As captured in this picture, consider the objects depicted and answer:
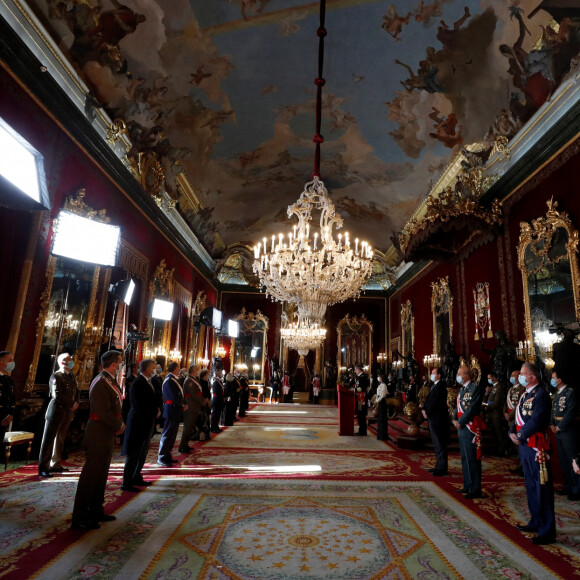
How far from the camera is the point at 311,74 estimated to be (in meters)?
9.54

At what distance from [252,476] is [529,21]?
886cm

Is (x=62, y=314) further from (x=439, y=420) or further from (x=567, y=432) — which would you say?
(x=567, y=432)

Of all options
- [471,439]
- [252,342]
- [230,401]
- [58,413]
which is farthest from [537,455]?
[252,342]

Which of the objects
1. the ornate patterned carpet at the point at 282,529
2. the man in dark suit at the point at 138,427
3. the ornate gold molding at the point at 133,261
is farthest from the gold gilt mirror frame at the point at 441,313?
the man in dark suit at the point at 138,427

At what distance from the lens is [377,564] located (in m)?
3.02

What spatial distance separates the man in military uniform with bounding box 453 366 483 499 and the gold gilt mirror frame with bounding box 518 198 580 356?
9.87ft

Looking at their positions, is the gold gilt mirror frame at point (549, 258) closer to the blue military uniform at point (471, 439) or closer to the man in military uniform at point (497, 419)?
the man in military uniform at point (497, 419)

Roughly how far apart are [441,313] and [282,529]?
1120cm

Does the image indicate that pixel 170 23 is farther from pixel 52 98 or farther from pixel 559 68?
pixel 559 68

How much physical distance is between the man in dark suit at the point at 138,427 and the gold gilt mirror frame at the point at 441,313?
9.79m

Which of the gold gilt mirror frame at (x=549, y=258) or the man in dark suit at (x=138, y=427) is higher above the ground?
the gold gilt mirror frame at (x=549, y=258)

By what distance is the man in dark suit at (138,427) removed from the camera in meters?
4.70

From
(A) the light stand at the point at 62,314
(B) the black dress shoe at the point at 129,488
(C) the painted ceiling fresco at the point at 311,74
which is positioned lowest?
(B) the black dress shoe at the point at 129,488

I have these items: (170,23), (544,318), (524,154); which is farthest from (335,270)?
(170,23)
